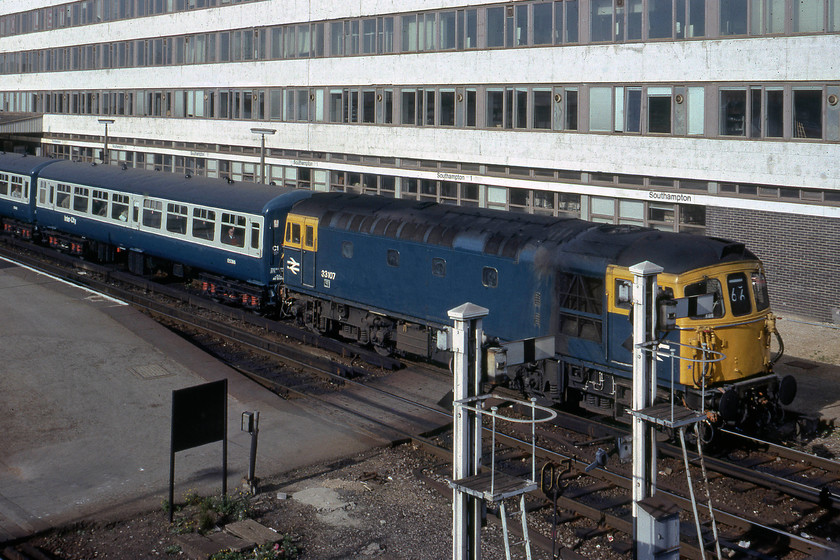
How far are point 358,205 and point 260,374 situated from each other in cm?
461

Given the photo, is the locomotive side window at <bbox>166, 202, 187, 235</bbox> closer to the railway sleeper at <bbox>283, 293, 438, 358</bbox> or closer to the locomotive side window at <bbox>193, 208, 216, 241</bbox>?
the locomotive side window at <bbox>193, 208, 216, 241</bbox>

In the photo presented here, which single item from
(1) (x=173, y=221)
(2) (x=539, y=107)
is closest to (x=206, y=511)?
(1) (x=173, y=221)

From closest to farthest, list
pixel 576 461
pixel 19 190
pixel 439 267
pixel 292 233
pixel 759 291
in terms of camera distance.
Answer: pixel 576 461, pixel 759 291, pixel 439 267, pixel 292 233, pixel 19 190

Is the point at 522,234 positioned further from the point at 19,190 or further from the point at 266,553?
the point at 19,190

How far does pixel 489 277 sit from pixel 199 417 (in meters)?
6.78

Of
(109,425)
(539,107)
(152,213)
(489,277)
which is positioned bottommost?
(109,425)

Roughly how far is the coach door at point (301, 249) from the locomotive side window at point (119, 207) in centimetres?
952

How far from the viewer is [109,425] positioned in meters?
16.4

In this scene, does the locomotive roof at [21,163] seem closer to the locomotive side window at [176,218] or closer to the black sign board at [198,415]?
the locomotive side window at [176,218]

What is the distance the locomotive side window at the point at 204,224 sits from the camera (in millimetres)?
26188

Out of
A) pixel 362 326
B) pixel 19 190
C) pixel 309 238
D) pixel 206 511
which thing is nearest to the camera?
pixel 206 511

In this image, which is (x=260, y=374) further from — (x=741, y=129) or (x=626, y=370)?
(x=741, y=129)

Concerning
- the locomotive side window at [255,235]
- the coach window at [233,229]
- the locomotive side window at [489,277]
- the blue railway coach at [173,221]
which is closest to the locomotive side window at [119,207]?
the blue railway coach at [173,221]

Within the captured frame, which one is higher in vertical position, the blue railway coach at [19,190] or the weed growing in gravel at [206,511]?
the blue railway coach at [19,190]
